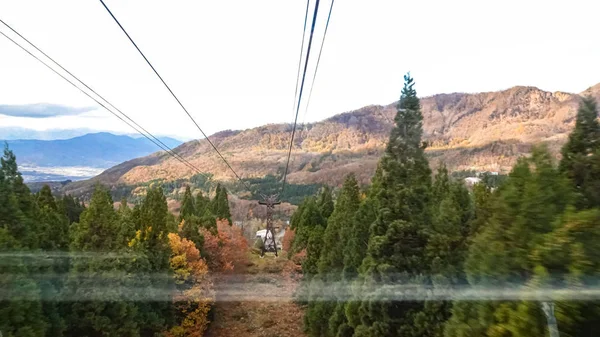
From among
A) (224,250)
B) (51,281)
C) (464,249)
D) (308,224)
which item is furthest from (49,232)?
(308,224)

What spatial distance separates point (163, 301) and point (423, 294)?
32.3ft

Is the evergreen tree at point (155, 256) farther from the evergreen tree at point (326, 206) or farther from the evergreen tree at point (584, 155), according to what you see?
the evergreen tree at point (326, 206)

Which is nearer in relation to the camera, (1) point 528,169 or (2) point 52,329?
(1) point 528,169

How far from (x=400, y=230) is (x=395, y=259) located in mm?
600

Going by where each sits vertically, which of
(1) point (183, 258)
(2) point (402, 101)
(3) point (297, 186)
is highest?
(2) point (402, 101)

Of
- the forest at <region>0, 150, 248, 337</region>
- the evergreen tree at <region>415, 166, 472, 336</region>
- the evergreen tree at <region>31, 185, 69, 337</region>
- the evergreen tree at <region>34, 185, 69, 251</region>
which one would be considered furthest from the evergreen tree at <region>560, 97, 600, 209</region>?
the evergreen tree at <region>34, 185, 69, 251</region>

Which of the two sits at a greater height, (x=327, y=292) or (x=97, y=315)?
(x=97, y=315)

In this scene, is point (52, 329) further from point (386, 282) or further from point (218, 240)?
point (218, 240)

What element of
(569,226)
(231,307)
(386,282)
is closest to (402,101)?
(386,282)

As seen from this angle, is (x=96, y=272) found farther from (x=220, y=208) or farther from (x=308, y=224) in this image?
(x=220, y=208)

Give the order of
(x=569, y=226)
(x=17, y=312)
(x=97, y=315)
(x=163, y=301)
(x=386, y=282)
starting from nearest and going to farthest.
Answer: (x=569, y=226) < (x=17, y=312) < (x=386, y=282) < (x=97, y=315) < (x=163, y=301)

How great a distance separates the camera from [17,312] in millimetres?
8633

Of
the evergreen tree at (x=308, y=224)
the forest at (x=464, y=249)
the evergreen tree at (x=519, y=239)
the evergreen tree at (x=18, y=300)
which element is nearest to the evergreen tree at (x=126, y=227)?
the evergreen tree at (x=18, y=300)

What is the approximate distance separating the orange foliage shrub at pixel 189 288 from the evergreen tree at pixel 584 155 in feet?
44.5
